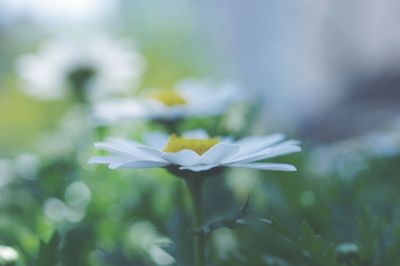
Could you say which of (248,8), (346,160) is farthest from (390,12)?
(346,160)

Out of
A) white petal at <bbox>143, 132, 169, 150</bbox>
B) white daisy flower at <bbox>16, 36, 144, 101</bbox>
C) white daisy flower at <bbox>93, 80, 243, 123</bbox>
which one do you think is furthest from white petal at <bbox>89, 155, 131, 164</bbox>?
white daisy flower at <bbox>16, 36, 144, 101</bbox>

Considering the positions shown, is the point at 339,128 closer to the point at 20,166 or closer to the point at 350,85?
the point at 20,166

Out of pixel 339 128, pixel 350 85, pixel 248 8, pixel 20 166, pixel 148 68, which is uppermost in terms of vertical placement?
pixel 248 8

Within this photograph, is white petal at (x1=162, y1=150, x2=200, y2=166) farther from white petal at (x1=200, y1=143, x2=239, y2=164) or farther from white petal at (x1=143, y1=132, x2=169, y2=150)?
white petal at (x1=143, y1=132, x2=169, y2=150)

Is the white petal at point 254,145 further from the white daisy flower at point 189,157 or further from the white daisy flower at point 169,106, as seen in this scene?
the white daisy flower at point 169,106

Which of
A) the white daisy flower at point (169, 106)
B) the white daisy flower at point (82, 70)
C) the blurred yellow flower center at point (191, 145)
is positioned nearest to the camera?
the blurred yellow flower center at point (191, 145)

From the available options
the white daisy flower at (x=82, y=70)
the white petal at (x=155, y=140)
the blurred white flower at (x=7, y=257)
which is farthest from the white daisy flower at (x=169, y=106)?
the white daisy flower at (x=82, y=70)

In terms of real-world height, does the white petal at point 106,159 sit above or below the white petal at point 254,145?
below

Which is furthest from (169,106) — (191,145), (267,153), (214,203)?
(267,153)
